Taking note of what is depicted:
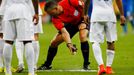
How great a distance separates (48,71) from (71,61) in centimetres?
274

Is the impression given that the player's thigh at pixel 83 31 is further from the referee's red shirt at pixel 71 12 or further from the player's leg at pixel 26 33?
the player's leg at pixel 26 33

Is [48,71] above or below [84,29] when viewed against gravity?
below

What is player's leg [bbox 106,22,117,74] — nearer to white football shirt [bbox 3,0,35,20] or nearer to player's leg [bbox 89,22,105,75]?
player's leg [bbox 89,22,105,75]

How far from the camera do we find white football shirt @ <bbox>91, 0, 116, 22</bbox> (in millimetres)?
13906

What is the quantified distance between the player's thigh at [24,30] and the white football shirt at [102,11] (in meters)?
1.83

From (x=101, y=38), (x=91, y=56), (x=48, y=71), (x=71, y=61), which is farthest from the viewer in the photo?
(x=91, y=56)

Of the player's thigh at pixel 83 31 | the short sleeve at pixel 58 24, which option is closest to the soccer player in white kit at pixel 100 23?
the short sleeve at pixel 58 24

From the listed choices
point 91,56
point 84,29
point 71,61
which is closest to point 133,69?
point 84,29

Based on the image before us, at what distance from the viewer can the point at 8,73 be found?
13.0 metres

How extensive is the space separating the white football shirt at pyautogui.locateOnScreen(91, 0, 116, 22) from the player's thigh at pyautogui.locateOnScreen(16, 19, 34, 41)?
183cm

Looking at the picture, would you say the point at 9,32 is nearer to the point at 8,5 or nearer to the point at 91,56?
the point at 8,5

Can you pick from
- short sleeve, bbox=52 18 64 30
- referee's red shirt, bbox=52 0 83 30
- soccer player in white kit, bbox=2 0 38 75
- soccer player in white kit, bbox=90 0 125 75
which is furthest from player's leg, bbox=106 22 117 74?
soccer player in white kit, bbox=2 0 38 75

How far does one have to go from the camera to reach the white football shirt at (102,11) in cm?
1391

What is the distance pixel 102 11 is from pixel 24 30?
2.11 meters
